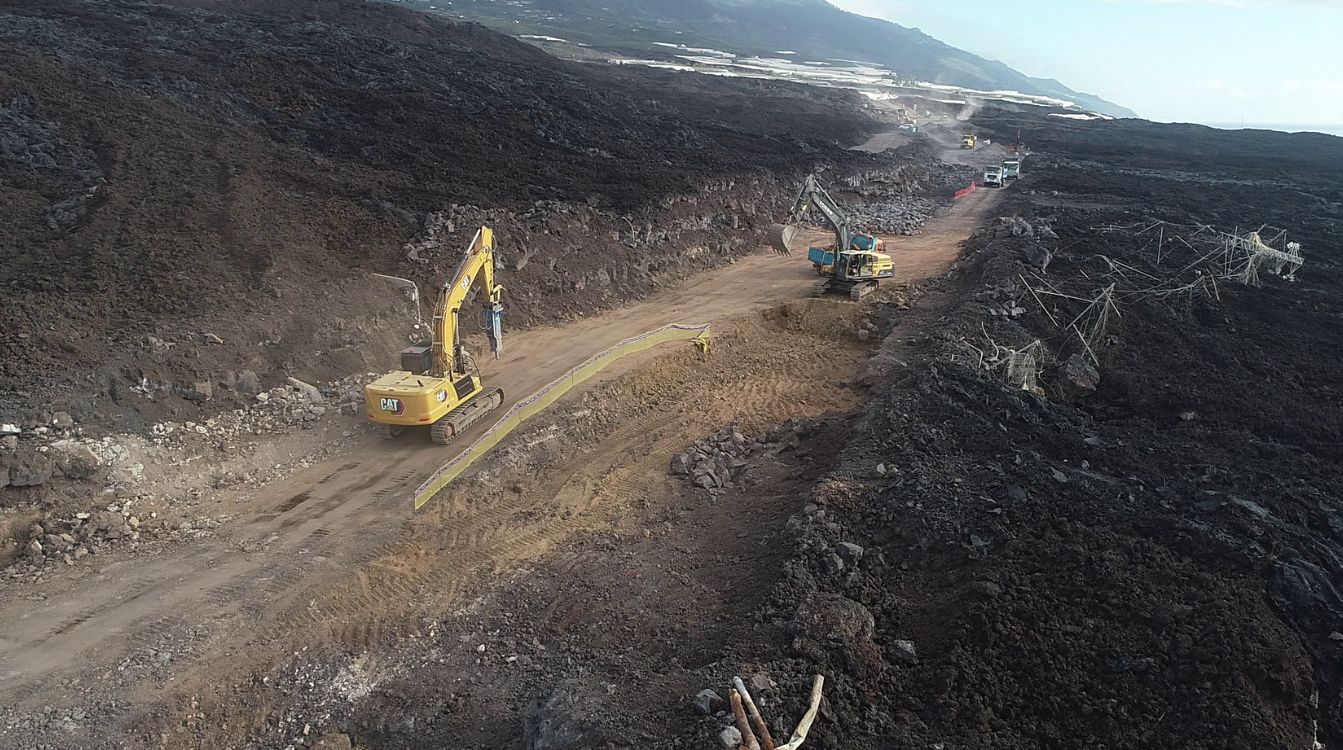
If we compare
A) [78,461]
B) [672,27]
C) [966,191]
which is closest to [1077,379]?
[78,461]

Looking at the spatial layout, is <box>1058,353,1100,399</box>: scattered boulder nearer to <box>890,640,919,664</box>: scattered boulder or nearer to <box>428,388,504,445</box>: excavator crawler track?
<box>890,640,919,664</box>: scattered boulder

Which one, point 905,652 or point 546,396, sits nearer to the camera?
point 905,652

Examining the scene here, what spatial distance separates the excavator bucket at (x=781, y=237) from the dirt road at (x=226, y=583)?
1329 cm

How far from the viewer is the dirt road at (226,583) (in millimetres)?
8594

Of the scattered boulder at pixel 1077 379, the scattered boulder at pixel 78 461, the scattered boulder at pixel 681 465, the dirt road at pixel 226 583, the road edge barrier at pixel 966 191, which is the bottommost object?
the dirt road at pixel 226 583

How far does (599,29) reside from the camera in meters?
129

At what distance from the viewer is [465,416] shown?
13875mm

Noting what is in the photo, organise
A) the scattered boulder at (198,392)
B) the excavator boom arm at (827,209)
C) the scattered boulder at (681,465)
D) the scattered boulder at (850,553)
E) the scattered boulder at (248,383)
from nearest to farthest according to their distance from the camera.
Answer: the scattered boulder at (850,553)
the scattered boulder at (681,465)
the scattered boulder at (198,392)
the scattered boulder at (248,383)
the excavator boom arm at (827,209)

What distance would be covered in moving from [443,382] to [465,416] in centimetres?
88

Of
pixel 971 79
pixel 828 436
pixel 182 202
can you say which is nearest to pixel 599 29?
pixel 971 79

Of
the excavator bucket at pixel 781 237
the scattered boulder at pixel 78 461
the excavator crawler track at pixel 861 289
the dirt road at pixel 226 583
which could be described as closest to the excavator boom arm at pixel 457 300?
the dirt road at pixel 226 583

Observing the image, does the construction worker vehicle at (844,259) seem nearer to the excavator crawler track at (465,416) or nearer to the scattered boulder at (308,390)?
the excavator crawler track at (465,416)

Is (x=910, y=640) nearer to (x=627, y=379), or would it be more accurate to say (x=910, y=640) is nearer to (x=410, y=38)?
(x=627, y=379)

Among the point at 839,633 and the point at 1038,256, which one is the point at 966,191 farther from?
the point at 839,633
